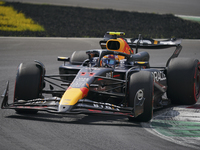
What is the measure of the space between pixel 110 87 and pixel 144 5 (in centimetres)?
2149

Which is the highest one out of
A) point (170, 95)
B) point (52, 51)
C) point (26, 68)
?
point (52, 51)

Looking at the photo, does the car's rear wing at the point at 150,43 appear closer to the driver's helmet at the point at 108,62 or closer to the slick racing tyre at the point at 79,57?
the slick racing tyre at the point at 79,57

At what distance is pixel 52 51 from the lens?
15.7 meters

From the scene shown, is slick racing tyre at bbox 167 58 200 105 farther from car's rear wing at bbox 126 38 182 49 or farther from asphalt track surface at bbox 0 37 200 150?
asphalt track surface at bbox 0 37 200 150

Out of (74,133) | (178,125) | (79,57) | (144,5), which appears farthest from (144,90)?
(144,5)

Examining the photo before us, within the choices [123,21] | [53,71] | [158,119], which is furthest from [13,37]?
[158,119]

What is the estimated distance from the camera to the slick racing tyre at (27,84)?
23.2 ft

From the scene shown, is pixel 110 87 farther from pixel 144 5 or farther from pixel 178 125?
pixel 144 5

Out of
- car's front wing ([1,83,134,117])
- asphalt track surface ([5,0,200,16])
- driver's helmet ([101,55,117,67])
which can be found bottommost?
car's front wing ([1,83,134,117])

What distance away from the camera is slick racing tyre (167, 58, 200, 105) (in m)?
8.44

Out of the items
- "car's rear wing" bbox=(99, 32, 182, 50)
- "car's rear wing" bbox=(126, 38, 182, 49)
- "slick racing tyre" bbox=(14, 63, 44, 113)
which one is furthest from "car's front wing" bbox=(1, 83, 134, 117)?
"car's rear wing" bbox=(126, 38, 182, 49)

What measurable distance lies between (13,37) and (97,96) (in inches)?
388

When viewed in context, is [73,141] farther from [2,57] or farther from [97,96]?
[2,57]

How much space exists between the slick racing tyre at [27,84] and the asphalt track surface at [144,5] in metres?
17.8
